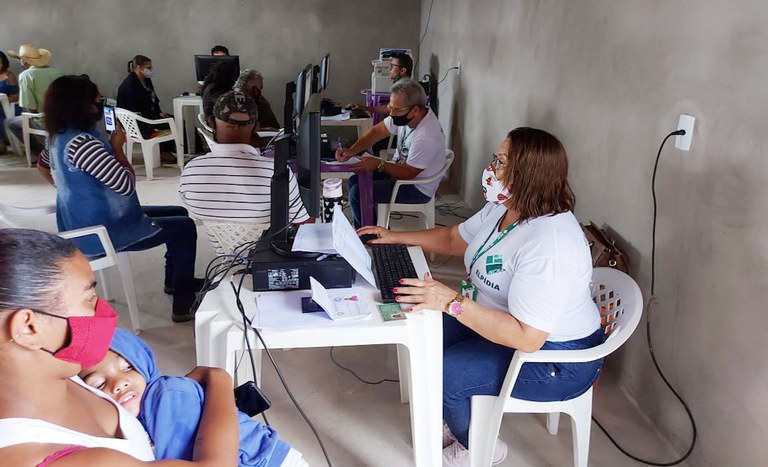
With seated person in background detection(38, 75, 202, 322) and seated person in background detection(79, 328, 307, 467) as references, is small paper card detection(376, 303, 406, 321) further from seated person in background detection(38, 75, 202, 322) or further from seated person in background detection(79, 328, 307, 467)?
seated person in background detection(38, 75, 202, 322)

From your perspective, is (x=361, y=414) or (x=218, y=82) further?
(x=218, y=82)

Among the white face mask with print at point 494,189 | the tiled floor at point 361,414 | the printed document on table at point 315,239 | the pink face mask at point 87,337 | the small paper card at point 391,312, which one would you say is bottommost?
the tiled floor at point 361,414

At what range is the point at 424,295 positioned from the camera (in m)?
1.46

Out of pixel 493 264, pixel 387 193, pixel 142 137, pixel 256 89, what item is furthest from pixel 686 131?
pixel 142 137

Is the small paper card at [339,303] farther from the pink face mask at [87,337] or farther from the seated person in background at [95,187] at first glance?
the seated person in background at [95,187]

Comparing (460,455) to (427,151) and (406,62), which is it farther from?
(406,62)

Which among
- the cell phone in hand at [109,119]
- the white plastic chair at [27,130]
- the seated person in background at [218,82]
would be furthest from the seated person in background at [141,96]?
the cell phone in hand at [109,119]

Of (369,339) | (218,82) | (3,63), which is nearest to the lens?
(369,339)

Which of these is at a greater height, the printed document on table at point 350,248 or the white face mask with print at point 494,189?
the white face mask with print at point 494,189

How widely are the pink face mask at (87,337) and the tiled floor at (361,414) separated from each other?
1.15 meters

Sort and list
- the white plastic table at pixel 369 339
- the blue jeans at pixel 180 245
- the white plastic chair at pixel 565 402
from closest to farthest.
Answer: the white plastic table at pixel 369 339
the white plastic chair at pixel 565 402
the blue jeans at pixel 180 245

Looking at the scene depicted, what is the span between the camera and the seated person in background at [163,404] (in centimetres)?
101

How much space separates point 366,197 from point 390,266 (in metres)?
1.85

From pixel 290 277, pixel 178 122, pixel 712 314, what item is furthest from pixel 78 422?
pixel 178 122
